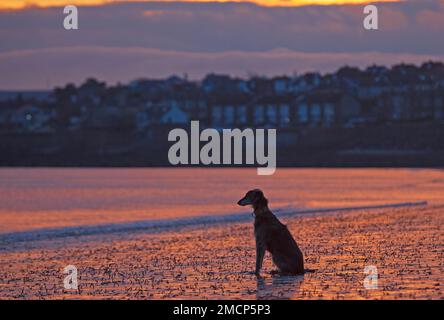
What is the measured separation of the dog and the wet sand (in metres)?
0.21

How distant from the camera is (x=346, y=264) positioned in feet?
57.3

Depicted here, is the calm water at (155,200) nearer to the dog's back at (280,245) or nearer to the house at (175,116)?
the dog's back at (280,245)

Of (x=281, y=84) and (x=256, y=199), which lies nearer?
(x=256, y=199)

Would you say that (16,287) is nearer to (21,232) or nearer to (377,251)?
(377,251)

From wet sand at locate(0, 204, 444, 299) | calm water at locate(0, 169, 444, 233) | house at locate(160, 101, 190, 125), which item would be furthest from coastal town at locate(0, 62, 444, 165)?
wet sand at locate(0, 204, 444, 299)

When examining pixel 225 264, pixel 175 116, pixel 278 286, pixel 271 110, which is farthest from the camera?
pixel 175 116

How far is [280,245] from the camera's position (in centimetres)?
1625

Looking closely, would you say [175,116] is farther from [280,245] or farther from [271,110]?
[280,245]

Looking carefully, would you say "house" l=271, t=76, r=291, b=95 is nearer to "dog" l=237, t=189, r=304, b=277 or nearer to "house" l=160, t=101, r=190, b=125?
"house" l=160, t=101, r=190, b=125

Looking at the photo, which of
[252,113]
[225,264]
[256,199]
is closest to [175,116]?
[252,113]

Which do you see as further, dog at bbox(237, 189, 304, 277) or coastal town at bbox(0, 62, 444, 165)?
coastal town at bbox(0, 62, 444, 165)

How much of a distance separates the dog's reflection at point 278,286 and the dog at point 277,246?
163mm

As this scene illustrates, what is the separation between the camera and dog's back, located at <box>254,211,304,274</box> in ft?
52.9

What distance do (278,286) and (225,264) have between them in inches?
121
